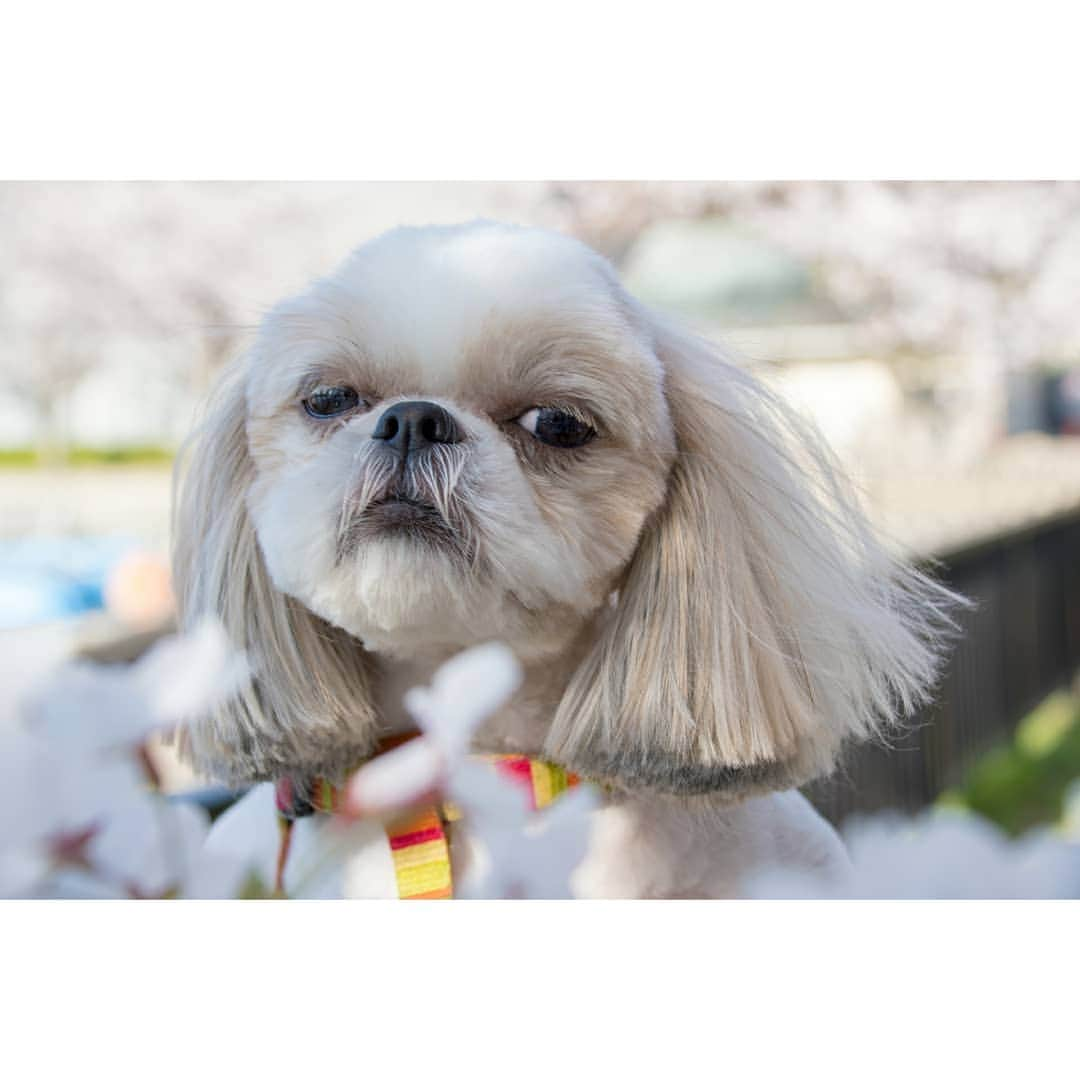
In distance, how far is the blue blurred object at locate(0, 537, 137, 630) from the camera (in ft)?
4.04

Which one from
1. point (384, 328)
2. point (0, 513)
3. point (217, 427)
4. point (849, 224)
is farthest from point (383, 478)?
point (849, 224)

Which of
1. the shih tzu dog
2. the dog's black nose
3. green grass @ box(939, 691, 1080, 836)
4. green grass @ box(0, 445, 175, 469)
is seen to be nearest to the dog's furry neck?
the shih tzu dog

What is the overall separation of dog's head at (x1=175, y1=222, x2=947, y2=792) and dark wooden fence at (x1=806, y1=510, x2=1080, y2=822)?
302 mm

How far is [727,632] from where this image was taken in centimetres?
96

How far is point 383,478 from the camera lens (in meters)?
0.85

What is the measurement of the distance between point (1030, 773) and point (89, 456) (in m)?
1.46

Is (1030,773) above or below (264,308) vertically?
below

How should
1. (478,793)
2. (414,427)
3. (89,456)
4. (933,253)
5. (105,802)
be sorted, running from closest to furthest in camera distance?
1. (105,802)
2. (414,427)
3. (478,793)
4. (89,456)
5. (933,253)

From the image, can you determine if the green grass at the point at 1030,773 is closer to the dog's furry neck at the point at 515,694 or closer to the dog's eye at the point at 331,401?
the dog's furry neck at the point at 515,694

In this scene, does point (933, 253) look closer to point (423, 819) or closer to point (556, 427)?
point (556, 427)

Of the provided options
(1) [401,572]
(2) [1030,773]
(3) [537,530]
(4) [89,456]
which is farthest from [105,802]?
(2) [1030,773]

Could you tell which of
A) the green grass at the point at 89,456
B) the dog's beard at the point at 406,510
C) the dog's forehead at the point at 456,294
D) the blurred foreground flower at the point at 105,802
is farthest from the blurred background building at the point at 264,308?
the blurred foreground flower at the point at 105,802

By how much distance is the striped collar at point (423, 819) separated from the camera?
98cm
